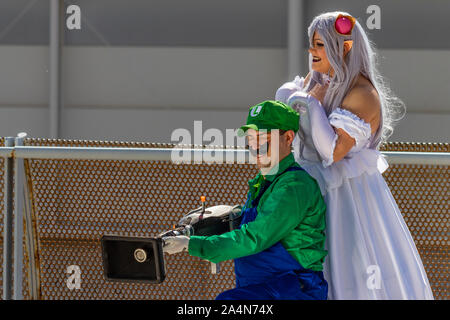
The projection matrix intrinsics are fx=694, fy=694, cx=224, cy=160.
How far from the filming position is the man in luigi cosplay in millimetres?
2268

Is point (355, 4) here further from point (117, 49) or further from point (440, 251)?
point (440, 251)

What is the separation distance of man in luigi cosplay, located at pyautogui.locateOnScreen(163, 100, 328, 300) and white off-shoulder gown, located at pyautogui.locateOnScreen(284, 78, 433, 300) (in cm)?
10

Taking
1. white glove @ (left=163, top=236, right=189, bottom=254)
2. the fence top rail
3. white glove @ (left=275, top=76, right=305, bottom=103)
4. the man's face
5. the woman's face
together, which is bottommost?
white glove @ (left=163, top=236, right=189, bottom=254)

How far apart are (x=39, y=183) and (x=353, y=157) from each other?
2.02 metres

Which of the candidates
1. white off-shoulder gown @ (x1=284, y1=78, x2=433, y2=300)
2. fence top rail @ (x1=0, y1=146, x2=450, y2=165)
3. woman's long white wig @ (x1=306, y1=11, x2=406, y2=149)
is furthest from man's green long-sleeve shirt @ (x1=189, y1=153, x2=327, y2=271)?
fence top rail @ (x1=0, y1=146, x2=450, y2=165)

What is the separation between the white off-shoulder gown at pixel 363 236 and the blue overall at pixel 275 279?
18 cm

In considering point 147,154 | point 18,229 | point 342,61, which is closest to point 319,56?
point 342,61

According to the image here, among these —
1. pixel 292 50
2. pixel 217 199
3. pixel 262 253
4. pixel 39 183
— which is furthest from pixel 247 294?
pixel 292 50

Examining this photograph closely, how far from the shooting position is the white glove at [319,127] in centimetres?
246

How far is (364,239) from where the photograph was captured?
254 cm

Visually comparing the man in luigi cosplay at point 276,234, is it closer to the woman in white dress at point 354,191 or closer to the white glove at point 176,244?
the white glove at point 176,244

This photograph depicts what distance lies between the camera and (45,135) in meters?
10.3

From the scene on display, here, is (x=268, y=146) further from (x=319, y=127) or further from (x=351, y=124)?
(x=351, y=124)

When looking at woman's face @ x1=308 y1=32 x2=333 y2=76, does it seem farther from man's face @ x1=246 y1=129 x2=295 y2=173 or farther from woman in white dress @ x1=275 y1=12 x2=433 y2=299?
man's face @ x1=246 y1=129 x2=295 y2=173
